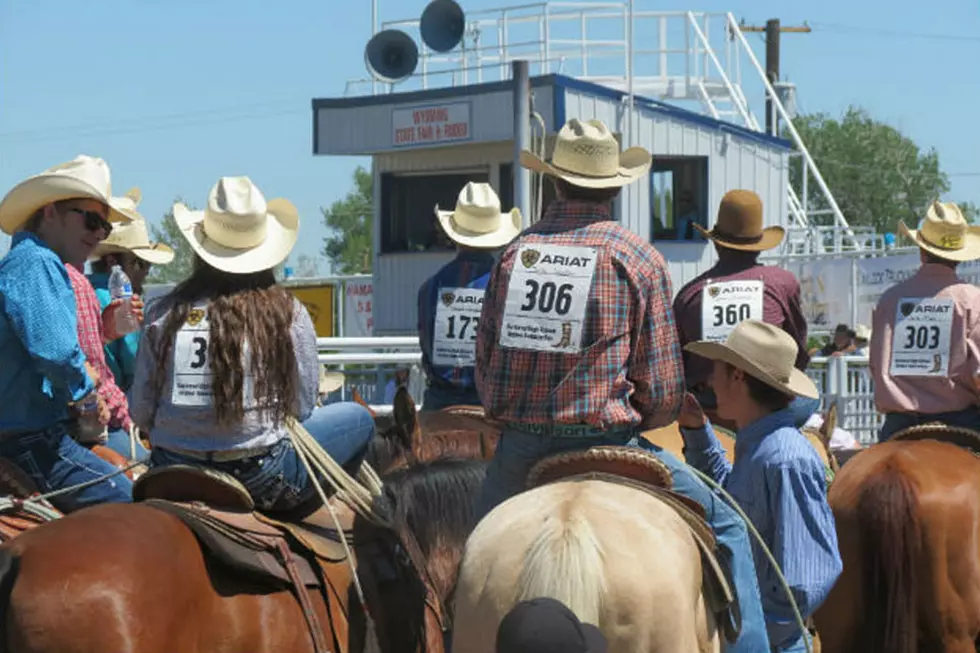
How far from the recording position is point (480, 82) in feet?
80.3

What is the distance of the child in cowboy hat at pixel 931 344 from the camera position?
9102 millimetres

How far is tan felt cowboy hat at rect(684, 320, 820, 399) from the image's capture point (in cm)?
600

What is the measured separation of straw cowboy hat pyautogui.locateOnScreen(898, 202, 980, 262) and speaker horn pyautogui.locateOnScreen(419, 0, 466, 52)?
16.2 meters

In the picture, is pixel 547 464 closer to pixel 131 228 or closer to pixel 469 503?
pixel 469 503

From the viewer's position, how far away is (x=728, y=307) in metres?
8.49

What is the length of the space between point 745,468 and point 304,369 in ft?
5.36

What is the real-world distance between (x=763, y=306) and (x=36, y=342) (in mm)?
3791

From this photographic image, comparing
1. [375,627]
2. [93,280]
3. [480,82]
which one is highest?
[480,82]

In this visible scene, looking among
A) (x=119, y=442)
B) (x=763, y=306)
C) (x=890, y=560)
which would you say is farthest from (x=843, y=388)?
(x=119, y=442)

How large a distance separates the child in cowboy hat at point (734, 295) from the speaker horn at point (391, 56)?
1715cm

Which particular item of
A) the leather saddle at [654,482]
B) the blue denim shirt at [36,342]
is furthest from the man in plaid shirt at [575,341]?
the blue denim shirt at [36,342]

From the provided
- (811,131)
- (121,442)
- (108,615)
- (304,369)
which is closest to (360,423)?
(304,369)

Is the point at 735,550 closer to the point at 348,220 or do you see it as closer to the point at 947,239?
the point at 947,239

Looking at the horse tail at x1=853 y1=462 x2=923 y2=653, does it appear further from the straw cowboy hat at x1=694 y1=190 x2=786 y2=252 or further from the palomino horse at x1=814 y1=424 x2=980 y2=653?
the straw cowboy hat at x1=694 y1=190 x2=786 y2=252
